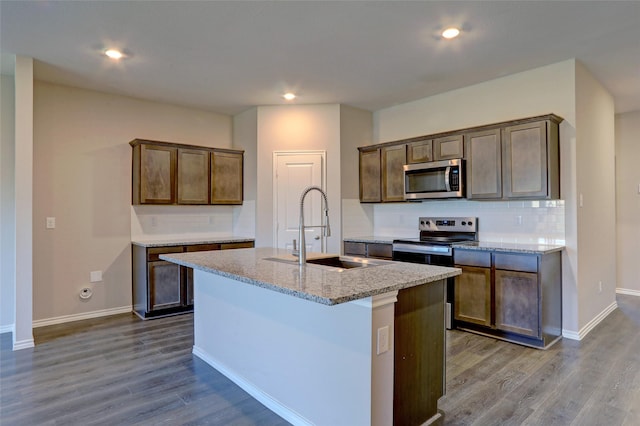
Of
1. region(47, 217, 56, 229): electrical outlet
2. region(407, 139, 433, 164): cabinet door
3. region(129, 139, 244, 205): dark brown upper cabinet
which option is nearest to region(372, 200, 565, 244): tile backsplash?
region(407, 139, 433, 164): cabinet door

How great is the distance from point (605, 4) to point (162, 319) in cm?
486

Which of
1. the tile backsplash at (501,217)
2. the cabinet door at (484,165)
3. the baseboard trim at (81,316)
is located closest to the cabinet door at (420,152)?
the cabinet door at (484,165)

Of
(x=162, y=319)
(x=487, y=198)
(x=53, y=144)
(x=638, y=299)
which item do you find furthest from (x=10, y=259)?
(x=638, y=299)

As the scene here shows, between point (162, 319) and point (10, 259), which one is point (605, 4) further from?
point (10, 259)

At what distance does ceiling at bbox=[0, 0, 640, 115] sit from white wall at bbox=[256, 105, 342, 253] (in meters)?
0.51

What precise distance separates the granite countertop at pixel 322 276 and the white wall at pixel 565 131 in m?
2.18

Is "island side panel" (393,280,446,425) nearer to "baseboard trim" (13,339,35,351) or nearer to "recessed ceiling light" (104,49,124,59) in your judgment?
"recessed ceiling light" (104,49,124,59)

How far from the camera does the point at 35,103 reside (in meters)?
4.04

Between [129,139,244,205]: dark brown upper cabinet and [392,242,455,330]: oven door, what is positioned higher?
[129,139,244,205]: dark brown upper cabinet

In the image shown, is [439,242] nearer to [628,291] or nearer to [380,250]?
[380,250]

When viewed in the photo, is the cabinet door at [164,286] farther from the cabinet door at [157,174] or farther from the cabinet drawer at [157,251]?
the cabinet door at [157,174]

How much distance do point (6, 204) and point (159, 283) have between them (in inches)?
68.1

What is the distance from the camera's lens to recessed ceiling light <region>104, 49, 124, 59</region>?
11.0 feet

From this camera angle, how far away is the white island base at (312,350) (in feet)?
5.75
